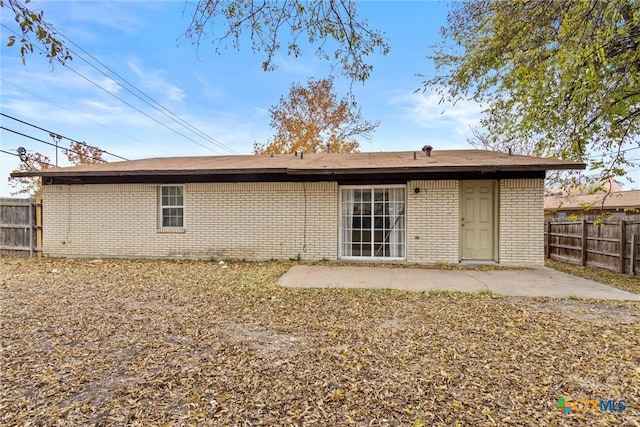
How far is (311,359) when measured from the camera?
3.03m

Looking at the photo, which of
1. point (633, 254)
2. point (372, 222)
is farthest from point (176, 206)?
point (633, 254)

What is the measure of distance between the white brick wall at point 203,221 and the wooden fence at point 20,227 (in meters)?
0.37

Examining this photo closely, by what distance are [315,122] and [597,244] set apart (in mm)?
16750

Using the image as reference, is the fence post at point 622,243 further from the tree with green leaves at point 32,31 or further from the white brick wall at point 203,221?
the tree with green leaves at point 32,31

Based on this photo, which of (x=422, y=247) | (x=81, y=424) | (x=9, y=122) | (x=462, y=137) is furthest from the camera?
(x=462, y=137)

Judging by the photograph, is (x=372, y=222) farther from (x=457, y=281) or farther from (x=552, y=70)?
(x=552, y=70)

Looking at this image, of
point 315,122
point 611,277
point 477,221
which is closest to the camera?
point 611,277

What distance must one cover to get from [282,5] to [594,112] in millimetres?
7342

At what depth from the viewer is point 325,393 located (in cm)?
246

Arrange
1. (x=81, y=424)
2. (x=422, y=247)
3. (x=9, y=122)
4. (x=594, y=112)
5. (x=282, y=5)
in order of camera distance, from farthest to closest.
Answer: (x=9, y=122) → (x=422, y=247) → (x=594, y=112) → (x=282, y=5) → (x=81, y=424)

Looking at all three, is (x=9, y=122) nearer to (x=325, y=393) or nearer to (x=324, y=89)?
(x=324, y=89)

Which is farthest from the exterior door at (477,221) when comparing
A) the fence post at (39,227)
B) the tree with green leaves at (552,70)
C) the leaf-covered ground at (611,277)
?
the fence post at (39,227)

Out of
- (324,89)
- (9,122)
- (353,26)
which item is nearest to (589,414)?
(353,26)

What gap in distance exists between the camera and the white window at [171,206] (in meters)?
9.62
